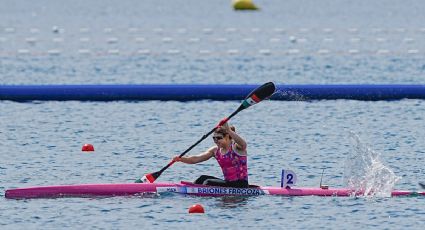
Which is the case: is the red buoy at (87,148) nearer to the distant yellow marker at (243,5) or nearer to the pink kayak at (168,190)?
the pink kayak at (168,190)

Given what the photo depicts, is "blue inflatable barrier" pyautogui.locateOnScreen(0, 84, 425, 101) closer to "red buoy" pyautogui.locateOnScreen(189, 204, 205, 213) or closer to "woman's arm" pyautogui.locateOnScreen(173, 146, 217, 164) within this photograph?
"woman's arm" pyautogui.locateOnScreen(173, 146, 217, 164)

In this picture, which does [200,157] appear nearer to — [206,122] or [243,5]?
[206,122]

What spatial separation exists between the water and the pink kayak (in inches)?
5.7

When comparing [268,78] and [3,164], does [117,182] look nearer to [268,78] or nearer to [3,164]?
[3,164]

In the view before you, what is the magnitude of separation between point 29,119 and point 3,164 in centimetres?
533

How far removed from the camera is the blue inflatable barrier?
1144 inches

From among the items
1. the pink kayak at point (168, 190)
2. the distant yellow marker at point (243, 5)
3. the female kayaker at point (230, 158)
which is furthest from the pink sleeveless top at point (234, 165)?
the distant yellow marker at point (243, 5)

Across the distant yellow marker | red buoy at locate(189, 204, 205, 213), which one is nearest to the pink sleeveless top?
red buoy at locate(189, 204, 205, 213)

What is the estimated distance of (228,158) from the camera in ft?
61.2

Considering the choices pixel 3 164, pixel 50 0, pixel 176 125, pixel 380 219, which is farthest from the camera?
pixel 50 0

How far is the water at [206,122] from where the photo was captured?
17.7m

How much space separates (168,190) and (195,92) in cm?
1071

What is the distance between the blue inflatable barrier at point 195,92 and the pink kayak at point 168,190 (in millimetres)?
10595

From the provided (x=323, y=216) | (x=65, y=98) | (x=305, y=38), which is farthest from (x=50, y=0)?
(x=323, y=216)
